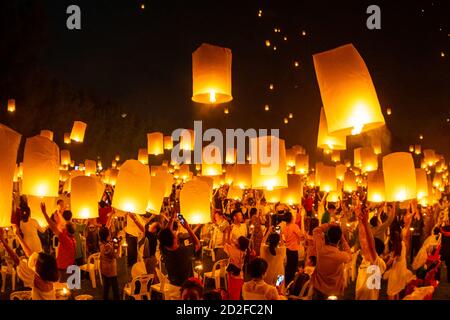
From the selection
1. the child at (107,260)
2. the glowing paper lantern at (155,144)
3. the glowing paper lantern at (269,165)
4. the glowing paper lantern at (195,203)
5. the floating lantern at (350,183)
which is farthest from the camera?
the glowing paper lantern at (155,144)

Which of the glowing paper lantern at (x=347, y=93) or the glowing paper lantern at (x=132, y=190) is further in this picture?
the glowing paper lantern at (x=132, y=190)

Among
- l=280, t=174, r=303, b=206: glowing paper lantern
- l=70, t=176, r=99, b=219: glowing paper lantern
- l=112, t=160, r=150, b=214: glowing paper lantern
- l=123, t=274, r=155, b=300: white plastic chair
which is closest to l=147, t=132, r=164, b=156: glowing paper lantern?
l=280, t=174, r=303, b=206: glowing paper lantern

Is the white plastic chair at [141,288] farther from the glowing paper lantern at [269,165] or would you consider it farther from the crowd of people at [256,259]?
the glowing paper lantern at [269,165]

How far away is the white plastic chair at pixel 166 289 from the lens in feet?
19.0

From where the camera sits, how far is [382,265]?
5.88 meters

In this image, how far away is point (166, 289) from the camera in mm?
6293

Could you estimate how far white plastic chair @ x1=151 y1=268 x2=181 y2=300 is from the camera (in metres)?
5.80

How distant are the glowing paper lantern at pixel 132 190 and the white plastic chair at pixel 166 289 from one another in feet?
3.38

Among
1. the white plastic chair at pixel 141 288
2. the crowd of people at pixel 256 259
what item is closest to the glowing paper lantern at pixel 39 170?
the crowd of people at pixel 256 259

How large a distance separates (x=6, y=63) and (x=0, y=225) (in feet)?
71.8

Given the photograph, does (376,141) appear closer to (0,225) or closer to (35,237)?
(35,237)

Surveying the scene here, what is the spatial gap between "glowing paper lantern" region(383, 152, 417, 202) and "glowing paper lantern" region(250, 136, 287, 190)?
4.36ft

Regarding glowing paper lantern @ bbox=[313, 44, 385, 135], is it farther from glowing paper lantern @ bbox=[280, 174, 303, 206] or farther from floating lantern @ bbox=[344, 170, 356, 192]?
floating lantern @ bbox=[344, 170, 356, 192]

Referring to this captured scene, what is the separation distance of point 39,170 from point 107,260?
204cm
